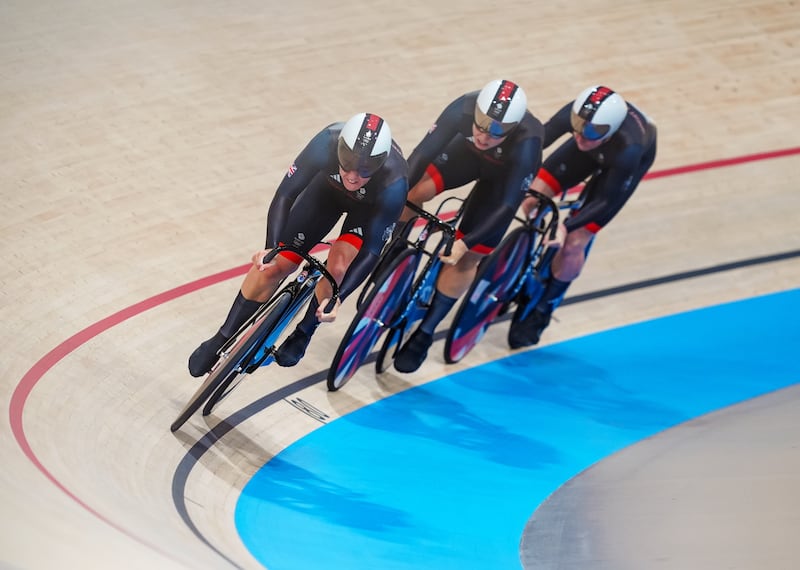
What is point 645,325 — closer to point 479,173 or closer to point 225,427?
point 479,173

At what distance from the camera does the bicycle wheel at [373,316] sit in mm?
5195

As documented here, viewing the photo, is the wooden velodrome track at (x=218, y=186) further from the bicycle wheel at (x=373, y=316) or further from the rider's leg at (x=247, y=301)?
the rider's leg at (x=247, y=301)

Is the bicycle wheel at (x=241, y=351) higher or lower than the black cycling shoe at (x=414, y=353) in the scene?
higher

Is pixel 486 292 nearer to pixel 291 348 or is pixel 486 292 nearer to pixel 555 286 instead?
pixel 555 286

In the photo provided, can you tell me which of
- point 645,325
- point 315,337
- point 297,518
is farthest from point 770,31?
point 297,518

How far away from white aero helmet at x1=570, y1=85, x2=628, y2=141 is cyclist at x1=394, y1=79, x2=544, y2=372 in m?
0.25

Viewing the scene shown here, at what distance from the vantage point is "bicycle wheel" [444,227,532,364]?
5.72m

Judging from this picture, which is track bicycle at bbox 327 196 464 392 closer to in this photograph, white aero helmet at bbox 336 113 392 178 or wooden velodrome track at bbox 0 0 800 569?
wooden velodrome track at bbox 0 0 800 569

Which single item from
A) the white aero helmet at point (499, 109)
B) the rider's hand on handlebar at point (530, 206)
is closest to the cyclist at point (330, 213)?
the white aero helmet at point (499, 109)

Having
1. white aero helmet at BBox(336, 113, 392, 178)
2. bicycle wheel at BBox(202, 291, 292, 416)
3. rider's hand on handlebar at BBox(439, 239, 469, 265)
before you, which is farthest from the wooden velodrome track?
white aero helmet at BBox(336, 113, 392, 178)

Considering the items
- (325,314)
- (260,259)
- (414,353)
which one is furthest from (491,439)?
(260,259)

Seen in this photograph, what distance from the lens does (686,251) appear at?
23.1 feet

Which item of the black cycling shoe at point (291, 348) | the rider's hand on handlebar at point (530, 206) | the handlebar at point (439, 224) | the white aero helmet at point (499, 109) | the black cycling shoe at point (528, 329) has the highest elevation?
the white aero helmet at point (499, 109)

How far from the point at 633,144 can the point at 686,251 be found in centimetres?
176
